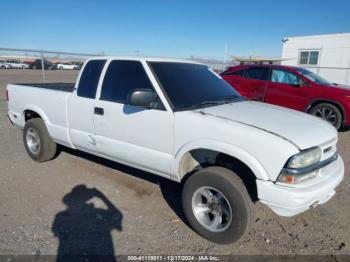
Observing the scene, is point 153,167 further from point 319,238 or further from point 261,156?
point 319,238

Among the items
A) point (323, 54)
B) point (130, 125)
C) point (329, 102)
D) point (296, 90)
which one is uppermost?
point (323, 54)

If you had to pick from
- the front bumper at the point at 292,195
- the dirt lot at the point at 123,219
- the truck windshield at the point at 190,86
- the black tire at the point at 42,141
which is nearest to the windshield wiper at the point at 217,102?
the truck windshield at the point at 190,86

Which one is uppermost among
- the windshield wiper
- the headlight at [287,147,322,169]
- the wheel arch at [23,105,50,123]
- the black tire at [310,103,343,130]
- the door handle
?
the windshield wiper

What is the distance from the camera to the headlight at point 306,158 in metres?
2.63

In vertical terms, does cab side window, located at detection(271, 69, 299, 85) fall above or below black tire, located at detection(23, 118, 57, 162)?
above

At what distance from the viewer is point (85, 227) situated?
10.9 ft

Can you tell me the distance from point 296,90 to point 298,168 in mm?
6042

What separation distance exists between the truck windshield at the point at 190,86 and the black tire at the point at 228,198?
2.71ft

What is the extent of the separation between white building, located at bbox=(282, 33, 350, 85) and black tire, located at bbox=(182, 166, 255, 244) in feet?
59.4

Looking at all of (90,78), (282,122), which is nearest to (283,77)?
(282,122)

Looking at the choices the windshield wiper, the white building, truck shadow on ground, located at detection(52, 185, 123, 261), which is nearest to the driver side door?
the windshield wiper

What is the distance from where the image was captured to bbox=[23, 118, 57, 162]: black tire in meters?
4.97

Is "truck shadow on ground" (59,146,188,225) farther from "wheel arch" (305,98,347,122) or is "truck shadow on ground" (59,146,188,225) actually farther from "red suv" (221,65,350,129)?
"wheel arch" (305,98,347,122)

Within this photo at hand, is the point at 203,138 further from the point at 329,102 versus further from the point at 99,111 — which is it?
the point at 329,102
